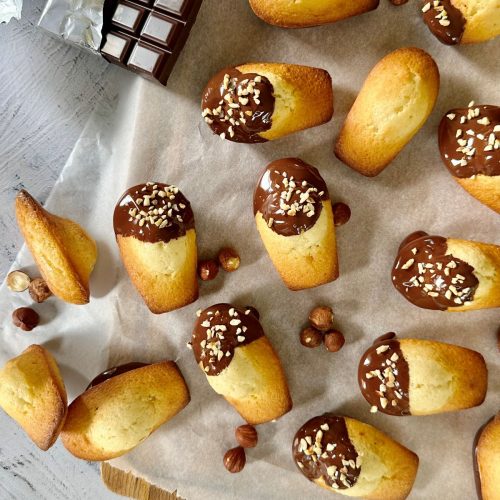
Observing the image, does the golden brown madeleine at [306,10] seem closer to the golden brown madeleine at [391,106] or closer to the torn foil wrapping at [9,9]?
the golden brown madeleine at [391,106]

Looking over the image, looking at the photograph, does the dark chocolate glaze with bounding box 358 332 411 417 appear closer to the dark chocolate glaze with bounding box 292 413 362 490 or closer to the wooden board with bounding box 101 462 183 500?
the dark chocolate glaze with bounding box 292 413 362 490

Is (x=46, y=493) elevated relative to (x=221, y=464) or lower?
lower

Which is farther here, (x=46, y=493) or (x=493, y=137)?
(x=46, y=493)

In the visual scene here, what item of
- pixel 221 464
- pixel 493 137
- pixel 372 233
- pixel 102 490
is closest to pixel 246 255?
pixel 372 233

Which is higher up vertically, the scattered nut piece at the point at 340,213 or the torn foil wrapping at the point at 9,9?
the torn foil wrapping at the point at 9,9

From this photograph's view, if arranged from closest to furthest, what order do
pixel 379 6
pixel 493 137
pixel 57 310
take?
pixel 493 137, pixel 379 6, pixel 57 310

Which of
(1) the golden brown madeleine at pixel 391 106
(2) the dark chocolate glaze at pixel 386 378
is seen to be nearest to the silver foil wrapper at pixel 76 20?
(1) the golden brown madeleine at pixel 391 106

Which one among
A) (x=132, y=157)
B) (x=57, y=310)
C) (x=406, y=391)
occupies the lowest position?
(x=57, y=310)

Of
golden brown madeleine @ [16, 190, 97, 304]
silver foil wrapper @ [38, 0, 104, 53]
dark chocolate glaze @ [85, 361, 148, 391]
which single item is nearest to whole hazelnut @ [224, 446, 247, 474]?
dark chocolate glaze @ [85, 361, 148, 391]

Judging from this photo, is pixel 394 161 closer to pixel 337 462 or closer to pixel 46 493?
pixel 337 462
